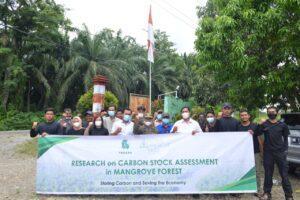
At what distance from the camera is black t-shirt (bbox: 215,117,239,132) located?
7.93m

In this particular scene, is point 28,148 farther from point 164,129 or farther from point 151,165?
point 151,165

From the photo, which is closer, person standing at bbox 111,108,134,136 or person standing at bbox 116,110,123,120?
person standing at bbox 111,108,134,136

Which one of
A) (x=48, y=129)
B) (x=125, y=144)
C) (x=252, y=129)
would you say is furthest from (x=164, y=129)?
(x=48, y=129)

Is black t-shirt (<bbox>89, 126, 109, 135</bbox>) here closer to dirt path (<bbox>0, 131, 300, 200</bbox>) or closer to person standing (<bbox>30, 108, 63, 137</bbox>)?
person standing (<bbox>30, 108, 63, 137</bbox>)

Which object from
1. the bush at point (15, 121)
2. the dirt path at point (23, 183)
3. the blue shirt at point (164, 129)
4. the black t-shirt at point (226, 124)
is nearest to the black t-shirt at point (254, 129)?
the black t-shirt at point (226, 124)

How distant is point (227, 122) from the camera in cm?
798

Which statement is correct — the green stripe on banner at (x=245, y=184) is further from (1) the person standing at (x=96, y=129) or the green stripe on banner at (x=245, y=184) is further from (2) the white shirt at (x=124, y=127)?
(1) the person standing at (x=96, y=129)

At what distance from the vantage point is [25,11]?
30797mm

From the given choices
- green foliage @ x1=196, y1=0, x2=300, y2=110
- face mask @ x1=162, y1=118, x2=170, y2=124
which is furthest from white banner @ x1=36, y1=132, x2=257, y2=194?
green foliage @ x1=196, y1=0, x2=300, y2=110

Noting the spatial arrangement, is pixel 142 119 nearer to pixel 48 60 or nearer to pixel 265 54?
pixel 265 54

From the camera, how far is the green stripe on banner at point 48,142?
7996 millimetres

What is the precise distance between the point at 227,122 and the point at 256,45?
8.88ft

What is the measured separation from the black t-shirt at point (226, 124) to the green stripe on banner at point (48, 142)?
2950 mm

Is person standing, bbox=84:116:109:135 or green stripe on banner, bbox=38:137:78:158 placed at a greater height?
person standing, bbox=84:116:109:135
